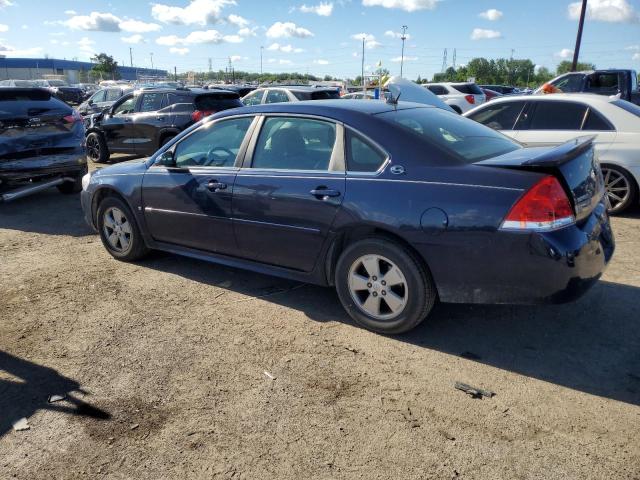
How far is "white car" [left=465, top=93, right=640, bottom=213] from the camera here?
656cm

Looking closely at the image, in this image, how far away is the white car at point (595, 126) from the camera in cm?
656

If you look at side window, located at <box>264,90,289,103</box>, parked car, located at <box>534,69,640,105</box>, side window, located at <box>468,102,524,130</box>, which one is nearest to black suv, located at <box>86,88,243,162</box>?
side window, located at <box>264,90,289,103</box>

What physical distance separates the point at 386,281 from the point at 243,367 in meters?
1.13

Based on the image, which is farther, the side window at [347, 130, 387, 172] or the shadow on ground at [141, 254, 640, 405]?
the side window at [347, 130, 387, 172]

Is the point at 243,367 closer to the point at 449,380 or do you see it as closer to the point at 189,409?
the point at 189,409

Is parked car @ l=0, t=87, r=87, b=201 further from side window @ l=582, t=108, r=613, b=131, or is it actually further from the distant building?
the distant building

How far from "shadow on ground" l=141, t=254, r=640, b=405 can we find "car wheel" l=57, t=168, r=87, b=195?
17.1ft

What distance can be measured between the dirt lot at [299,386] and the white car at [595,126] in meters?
2.33

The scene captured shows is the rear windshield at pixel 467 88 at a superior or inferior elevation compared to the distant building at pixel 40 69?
inferior

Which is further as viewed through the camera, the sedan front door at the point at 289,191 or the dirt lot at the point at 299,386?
the sedan front door at the point at 289,191

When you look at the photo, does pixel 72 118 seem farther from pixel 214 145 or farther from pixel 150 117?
pixel 214 145

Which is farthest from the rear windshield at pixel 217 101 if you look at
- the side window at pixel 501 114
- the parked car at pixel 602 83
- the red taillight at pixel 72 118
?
the parked car at pixel 602 83

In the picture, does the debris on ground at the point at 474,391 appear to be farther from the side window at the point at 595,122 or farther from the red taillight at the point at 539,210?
the side window at the point at 595,122

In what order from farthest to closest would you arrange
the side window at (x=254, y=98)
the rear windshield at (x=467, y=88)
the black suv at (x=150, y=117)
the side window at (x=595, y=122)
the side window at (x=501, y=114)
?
the rear windshield at (x=467, y=88), the side window at (x=254, y=98), the black suv at (x=150, y=117), the side window at (x=501, y=114), the side window at (x=595, y=122)
